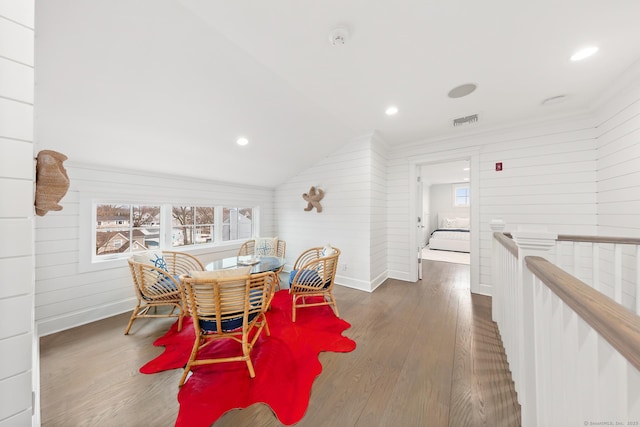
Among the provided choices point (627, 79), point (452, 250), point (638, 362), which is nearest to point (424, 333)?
point (638, 362)

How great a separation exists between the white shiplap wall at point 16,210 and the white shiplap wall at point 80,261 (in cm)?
234

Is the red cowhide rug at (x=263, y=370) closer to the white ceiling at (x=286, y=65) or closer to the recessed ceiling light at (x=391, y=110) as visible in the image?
the white ceiling at (x=286, y=65)

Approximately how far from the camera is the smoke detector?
5.26ft

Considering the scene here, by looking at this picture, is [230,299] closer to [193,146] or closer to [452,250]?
[193,146]

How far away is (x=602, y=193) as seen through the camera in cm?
262

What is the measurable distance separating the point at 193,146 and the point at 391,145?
10.8 ft

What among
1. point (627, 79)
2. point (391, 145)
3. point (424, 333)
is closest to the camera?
point (627, 79)

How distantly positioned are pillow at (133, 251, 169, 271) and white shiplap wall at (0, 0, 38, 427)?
6.17ft

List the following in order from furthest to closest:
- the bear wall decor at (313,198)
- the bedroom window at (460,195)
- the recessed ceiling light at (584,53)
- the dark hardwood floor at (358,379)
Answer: the bedroom window at (460,195)
the bear wall decor at (313,198)
the recessed ceiling light at (584,53)
the dark hardwood floor at (358,379)

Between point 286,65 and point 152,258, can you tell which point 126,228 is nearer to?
point 152,258

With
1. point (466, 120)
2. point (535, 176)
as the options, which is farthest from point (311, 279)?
point (535, 176)

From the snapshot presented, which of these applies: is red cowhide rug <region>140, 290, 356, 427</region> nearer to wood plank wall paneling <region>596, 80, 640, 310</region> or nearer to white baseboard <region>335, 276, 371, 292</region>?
white baseboard <region>335, 276, 371, 292</region>

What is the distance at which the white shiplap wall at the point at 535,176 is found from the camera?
9.20ft

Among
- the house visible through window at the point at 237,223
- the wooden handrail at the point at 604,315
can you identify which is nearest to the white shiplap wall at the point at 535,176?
the wooden handrail at the point at 604,315
